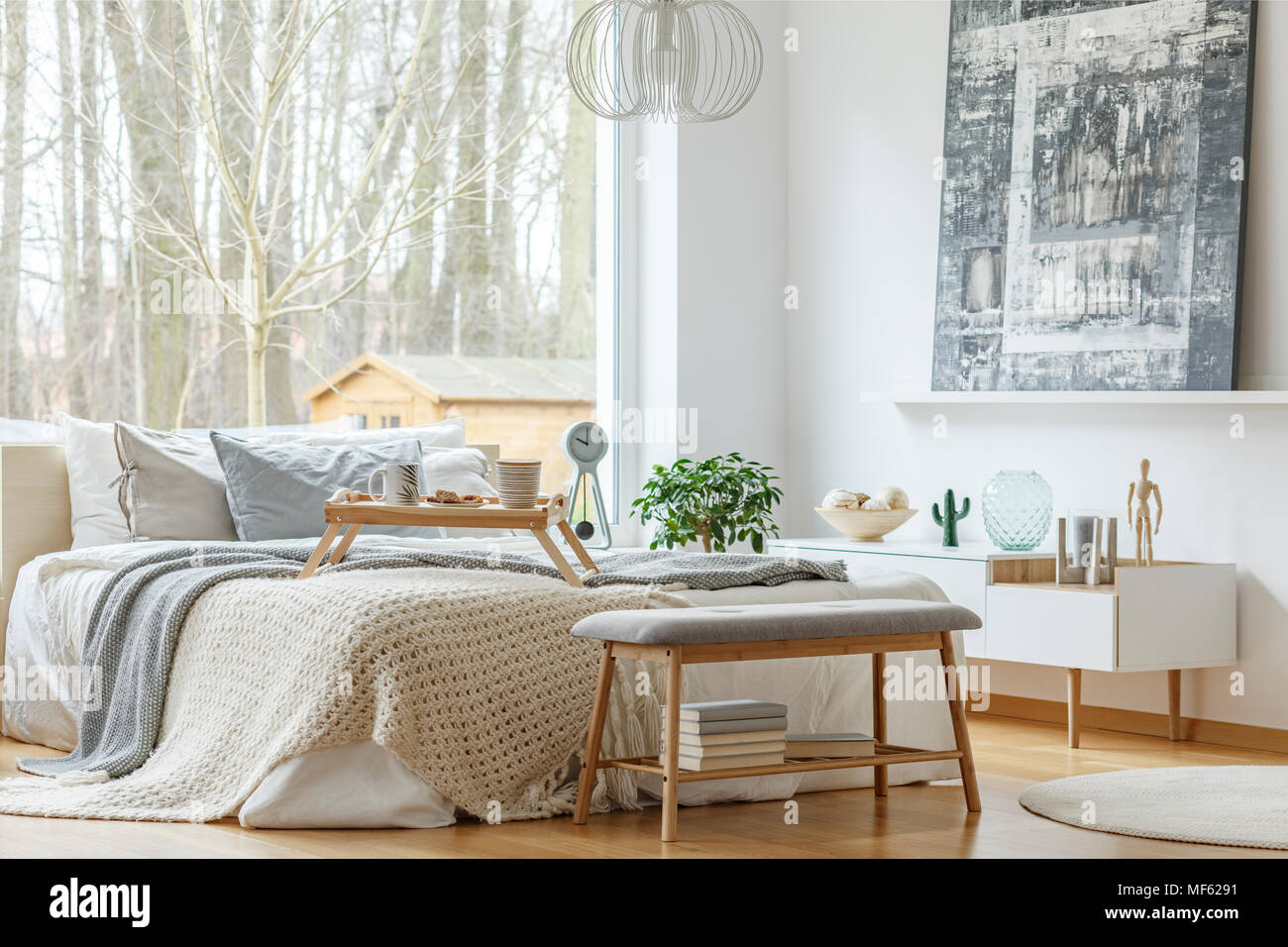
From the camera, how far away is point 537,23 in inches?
242

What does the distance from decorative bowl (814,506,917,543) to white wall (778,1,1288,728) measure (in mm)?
248

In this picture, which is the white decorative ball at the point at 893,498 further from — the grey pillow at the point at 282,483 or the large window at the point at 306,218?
the grey pillow at the point at 282,483

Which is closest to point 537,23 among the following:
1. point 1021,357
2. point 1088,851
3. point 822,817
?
point 1021,357

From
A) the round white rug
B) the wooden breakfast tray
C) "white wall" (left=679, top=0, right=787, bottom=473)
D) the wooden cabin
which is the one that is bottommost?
the round white rug

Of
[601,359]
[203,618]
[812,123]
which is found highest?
[812,123]

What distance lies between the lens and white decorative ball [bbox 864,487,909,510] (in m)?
5.45

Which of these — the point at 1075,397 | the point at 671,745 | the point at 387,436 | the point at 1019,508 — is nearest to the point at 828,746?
the point at 671,745

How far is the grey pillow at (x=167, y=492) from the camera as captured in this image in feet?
15.4

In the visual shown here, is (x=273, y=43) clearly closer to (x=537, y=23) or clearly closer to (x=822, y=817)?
(x=537, y=23)

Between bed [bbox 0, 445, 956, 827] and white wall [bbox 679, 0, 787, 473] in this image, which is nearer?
bed [bbox 0, 445, 956, 827]

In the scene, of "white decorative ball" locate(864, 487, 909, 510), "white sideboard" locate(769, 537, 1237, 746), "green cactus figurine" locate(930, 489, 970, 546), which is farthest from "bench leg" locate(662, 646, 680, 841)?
"white decorative ball" locate(864, 487, 909, 510)

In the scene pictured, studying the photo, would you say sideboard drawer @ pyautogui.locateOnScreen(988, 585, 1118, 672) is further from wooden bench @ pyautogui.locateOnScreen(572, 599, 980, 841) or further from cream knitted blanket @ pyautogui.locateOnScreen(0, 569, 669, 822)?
cream knitted blanket @ pyautogui.locateOnScreen(0, 569, 669, 822)

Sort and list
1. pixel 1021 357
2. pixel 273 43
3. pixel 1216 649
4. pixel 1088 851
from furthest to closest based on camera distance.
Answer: pixel 273 43 < pixel 1021 357 < pixel 1216 649 < pixel 1088 851
